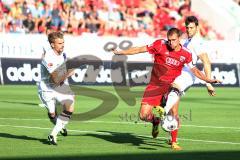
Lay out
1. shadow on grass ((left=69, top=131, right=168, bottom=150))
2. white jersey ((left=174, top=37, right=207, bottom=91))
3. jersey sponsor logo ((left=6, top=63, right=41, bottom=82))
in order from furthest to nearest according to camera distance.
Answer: jersey sponsor logo ((left=6, top=63, right=41, bottom=82)) < white jersey ((left=174, top=37, right=207, bottom=91)) < shadow on grass ((left=69, top=131, right=168, bottom=150))

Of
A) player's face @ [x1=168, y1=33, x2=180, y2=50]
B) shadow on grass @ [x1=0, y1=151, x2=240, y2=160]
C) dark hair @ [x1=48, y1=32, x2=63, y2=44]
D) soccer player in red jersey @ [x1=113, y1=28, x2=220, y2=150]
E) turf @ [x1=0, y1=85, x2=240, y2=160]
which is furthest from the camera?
dark hair @ [x1=48, y1=32, x2=63, y2=44]

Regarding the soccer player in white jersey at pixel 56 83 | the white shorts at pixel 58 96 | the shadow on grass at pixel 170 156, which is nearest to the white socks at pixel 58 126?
the soccer player in white jersey at pixel 56 83

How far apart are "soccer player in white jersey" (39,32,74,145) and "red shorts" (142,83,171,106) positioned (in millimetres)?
1403

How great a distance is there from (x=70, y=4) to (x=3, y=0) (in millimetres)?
3608

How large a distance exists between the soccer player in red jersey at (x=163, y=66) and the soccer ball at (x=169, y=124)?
0.32m

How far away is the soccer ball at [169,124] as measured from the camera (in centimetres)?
1432

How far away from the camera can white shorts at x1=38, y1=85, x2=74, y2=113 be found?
50.2 feet

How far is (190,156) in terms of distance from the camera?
13391 mm

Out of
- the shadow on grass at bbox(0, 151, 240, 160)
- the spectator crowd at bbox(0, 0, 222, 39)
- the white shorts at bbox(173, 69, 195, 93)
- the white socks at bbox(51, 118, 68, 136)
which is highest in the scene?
the spectator crowd at bbox(0, 0, 222, 39)

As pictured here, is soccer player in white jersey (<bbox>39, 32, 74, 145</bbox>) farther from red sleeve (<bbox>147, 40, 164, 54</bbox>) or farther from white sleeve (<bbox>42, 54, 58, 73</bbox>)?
red sleeve (<bbox>147, 40, 164, 54</bbox>)

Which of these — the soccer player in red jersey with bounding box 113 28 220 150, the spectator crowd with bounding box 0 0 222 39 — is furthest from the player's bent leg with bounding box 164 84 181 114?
the spectator crowd with bounding box 0 0 222 39

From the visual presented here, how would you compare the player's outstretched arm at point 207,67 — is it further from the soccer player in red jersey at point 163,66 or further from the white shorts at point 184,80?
the soccer player in red jersey at point 163,66

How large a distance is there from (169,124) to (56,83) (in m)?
2.38

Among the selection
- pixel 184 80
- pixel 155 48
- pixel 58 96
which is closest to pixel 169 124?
pixel 155 48
